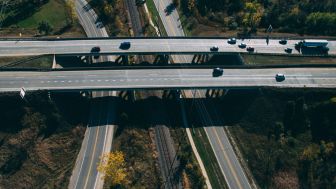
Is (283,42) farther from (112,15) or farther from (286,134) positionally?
(112,15)

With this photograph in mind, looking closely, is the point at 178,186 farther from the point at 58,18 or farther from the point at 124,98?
the point at 58,18

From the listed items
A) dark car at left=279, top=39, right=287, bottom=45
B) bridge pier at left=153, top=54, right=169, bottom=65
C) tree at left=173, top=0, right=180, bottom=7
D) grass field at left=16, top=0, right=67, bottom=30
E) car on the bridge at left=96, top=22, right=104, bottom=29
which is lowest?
bridge pier at left=153, top=54, right=169, bottom=65

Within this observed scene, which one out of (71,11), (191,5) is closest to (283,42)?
(191,5)

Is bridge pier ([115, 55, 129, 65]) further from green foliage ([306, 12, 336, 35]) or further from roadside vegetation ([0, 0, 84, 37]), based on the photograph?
green foliage ([306, 12, 336, 35])

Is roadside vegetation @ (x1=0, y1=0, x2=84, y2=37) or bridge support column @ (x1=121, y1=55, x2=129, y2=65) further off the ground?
roadside vegetation @ (x1=0, y1=0, x2=84, y2=37)

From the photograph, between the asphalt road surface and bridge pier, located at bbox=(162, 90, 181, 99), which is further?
bridge pier, located at bbox=(162, 90, 181, 99)

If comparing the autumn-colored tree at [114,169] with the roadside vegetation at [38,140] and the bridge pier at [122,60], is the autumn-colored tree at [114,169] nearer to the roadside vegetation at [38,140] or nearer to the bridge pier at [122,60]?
the roadside vegetation at [38,140]

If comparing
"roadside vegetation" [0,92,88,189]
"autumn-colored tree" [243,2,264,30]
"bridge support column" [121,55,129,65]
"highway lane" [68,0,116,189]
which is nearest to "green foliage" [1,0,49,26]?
"bridge support column" [121,55,129,65]
